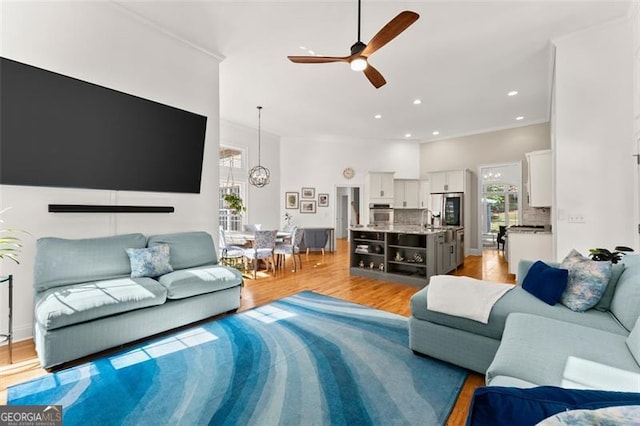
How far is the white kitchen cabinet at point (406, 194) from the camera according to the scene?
28.6ft

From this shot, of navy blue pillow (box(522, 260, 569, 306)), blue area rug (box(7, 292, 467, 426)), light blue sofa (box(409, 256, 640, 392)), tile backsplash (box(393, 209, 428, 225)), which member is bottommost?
blue area rug (box(7, 292, 467, 426))

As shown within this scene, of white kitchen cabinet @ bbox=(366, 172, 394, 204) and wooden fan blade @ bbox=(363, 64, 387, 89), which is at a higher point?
wooden fan blade @ bbox=(363, 64, 387, 89)

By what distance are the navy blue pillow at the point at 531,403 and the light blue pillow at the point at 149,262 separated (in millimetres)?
3131

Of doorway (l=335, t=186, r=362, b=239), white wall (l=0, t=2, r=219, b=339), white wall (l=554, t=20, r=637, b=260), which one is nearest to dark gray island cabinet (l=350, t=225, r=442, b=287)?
white wall (l=554, t=20, r=637, b=260)

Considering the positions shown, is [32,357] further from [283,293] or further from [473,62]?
[473,62]

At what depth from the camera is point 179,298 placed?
281 centimetres

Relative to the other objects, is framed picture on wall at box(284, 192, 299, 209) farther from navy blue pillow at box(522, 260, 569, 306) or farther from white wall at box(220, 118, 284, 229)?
navy blue pillow at box(522, 260, 569, 306)

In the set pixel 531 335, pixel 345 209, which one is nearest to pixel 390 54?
pixel 531 335

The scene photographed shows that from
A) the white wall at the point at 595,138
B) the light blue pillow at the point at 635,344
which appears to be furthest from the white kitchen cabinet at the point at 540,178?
the light blue pillow at the point at 635,344

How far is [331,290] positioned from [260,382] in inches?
91.9

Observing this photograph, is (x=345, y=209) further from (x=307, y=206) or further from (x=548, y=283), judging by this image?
(x=548, y=283)

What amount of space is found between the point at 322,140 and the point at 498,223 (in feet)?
19.5

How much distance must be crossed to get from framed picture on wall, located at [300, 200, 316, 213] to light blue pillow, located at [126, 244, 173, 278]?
5673 mm

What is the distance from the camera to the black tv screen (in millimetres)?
2512
